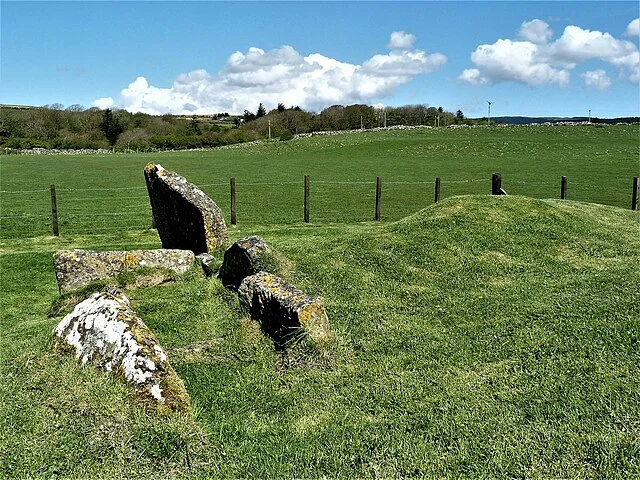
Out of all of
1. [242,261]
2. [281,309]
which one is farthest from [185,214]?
[281,309]

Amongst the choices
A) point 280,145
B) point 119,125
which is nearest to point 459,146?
point 280,145

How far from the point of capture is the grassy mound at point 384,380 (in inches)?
181

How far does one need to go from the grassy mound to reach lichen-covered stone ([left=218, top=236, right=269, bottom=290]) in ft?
0.82

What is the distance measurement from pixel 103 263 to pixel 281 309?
16.8 feet

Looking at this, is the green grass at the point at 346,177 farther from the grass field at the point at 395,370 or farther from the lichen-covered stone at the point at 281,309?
the lichen-covered stone at the point at 281,309

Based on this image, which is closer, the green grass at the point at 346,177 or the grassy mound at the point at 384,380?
the grassy mound at the point at 384,380

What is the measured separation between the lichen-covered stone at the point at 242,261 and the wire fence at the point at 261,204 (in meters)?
11.9

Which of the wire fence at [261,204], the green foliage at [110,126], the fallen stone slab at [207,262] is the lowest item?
the wire fence at [261,204]

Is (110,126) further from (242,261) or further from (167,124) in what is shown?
(242,261)

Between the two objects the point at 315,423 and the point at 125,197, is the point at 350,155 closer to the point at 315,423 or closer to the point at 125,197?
the point at 125,197

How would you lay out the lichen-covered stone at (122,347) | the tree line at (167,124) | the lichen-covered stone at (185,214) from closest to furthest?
the lichen-covered stone at (122,347), the lichen-covered stone at (185,214), the tree line at (167,124)

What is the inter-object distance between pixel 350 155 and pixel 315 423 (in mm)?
58592

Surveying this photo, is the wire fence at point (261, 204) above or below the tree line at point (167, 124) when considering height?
below

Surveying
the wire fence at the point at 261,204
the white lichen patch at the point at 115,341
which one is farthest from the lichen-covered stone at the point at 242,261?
the wire fence at the point at 261,204
